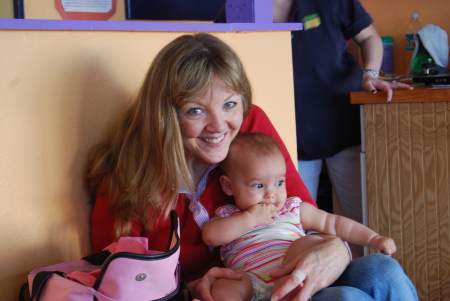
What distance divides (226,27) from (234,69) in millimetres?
348

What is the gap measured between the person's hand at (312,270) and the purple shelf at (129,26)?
730 mm

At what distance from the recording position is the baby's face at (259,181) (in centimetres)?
148

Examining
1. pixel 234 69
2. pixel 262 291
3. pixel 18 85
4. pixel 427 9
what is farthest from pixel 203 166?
pixel 427 9

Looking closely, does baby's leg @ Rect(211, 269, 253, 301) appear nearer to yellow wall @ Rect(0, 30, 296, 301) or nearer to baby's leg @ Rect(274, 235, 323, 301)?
baby's leg @ Rect(274, 235, 323, 301)

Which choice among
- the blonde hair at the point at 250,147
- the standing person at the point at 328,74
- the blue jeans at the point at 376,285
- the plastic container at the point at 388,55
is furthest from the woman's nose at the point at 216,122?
the plastic container at the point at 388,55

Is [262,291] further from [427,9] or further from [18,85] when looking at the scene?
[427,9]

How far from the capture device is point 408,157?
2.26 meters

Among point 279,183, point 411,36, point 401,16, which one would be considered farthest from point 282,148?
point 401,16

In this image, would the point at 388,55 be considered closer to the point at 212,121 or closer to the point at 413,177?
the point at 413,177

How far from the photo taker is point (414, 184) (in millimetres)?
2266

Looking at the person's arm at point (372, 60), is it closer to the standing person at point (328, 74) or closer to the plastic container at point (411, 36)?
the standing person at point (328, 74)

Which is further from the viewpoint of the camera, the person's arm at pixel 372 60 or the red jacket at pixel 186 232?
the person's arm at pixel 372 60

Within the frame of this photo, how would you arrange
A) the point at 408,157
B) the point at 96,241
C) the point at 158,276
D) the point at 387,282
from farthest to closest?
the point at 408,157
the point at 96,241
the point at 387,282
the point at 158,276

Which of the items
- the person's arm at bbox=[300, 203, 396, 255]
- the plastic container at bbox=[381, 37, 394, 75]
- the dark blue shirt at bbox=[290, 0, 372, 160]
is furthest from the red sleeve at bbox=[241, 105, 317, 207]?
the plastic container at bbox=[381, 37, 394, 75]
